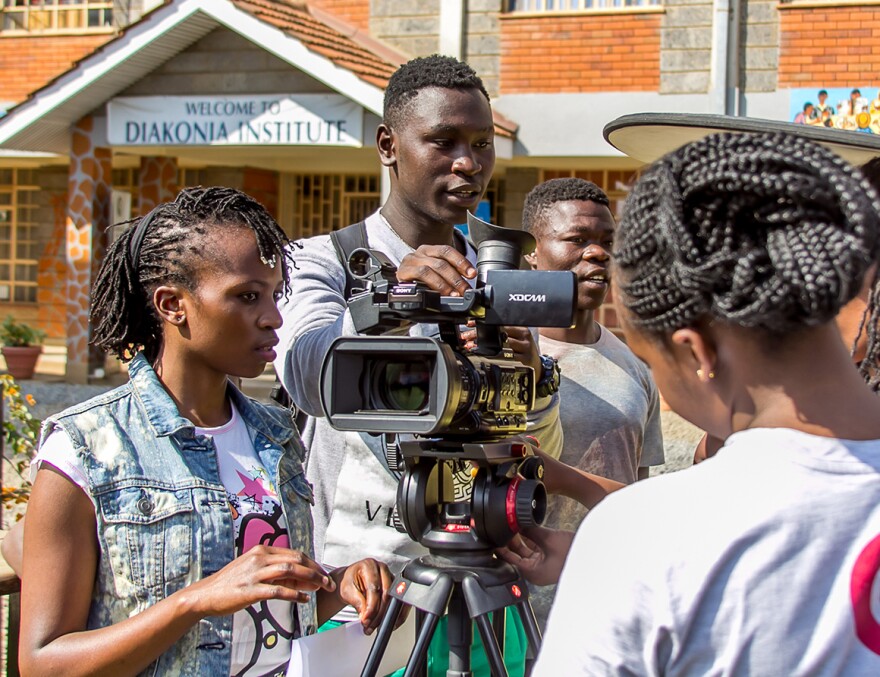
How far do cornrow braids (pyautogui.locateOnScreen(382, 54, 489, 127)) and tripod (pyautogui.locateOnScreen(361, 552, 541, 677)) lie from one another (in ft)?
3.92

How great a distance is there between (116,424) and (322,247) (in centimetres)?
72

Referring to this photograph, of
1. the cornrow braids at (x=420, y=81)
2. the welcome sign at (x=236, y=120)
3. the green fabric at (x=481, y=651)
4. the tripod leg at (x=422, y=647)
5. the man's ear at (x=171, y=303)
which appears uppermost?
the welcome sign at (x=236, y=120)

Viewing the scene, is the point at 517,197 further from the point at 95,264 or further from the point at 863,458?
the point at 863,458

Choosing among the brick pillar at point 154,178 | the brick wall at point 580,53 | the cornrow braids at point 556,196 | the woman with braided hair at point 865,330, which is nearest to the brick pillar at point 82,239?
the brick pillar at point 154,178

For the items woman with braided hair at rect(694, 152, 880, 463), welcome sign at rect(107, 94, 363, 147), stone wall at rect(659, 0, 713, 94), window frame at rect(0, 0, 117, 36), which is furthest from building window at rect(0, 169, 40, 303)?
woman with braided hair at rect(694, 152, 880, 463)

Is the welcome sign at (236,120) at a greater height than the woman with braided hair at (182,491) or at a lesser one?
greater

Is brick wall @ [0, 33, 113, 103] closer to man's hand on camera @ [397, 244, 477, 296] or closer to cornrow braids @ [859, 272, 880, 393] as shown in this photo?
man's hand on camera @ [397, 244, 477, 296]

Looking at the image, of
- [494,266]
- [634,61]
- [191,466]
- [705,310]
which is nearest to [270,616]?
[191,466]

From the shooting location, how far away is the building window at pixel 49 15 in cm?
1320

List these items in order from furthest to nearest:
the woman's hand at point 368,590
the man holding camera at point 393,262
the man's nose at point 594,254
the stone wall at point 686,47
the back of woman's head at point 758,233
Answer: the stone wall at point 686,47 → the man's nose at point 594,254 → the man holding camera at point 393,262 → the woman's hand at point 368,590 → the back of woman's head at point 758,233

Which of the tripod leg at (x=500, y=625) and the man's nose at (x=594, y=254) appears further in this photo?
the man's nose at (x=594, y=254)

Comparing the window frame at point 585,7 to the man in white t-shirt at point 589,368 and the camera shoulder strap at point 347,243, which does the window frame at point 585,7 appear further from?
the camera shoulder strap at point 347,243

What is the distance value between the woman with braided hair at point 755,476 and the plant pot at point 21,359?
11.9 m

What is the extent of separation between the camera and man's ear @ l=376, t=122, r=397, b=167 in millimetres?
2578
